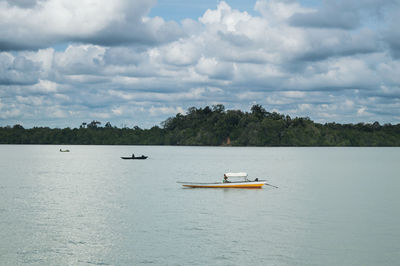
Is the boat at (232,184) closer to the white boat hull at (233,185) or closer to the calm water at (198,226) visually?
the white boat hull at (233,185)

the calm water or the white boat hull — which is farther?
the white boat hull

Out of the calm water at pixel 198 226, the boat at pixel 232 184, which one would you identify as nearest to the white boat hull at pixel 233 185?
the boat at pixel 232 184

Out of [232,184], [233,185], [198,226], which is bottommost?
[198,226]

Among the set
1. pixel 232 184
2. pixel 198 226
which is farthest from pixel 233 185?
pixel 198 226

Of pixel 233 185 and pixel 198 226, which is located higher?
pixel 233 185

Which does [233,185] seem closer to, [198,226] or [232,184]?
[232,184]

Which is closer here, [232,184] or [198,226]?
[198,226]

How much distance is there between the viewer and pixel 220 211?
165 ft

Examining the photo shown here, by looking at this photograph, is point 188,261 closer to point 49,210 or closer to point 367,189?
point 49,210

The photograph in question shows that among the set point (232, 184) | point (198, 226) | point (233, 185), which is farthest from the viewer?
point (233, 185)

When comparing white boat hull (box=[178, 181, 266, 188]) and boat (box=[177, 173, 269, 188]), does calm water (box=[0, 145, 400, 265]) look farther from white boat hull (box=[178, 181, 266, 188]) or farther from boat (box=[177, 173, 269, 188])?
boat (box=[177, 173, 269, 188])

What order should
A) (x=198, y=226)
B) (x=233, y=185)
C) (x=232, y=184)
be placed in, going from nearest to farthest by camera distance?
(x=198, y=226) < (x=232, y=184) < (x=233, y=185)

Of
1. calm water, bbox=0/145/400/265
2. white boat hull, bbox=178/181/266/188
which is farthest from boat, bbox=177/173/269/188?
calm water, bbox=0/145/400/265

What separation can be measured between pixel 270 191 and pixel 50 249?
41.8 metres
